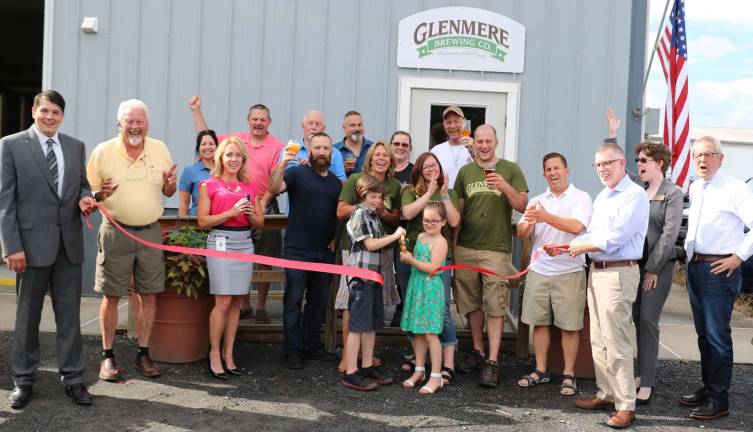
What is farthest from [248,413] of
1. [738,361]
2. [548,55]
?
[548,55]

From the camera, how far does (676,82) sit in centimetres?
877

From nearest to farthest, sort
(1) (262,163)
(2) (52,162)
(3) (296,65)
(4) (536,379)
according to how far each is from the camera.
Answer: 1. (2) (52,162)
2. (4) (536,379)
3. (1) (262,163)
4. (3) (296,65)

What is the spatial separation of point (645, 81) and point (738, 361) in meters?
3.44

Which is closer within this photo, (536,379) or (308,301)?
(536,379)

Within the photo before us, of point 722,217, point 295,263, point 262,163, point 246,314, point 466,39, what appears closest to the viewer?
point 722,217

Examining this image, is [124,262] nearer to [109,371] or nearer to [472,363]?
[109,371]

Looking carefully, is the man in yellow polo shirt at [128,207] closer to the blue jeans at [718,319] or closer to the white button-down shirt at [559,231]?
the white button-down shirt at [559,231]

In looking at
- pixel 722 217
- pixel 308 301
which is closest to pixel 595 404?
pixel 722 217

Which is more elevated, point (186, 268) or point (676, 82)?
point (676, 82)

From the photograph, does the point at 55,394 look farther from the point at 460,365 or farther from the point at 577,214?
the point at 577,214

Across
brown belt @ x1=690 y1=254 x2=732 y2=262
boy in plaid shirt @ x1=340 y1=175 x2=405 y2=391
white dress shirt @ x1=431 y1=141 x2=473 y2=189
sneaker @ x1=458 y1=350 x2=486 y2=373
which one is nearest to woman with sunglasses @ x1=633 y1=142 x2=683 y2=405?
brown belt @ x1=690 y1=254 x2=732 y2=262

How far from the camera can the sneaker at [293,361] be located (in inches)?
212

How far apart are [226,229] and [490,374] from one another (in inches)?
85.9

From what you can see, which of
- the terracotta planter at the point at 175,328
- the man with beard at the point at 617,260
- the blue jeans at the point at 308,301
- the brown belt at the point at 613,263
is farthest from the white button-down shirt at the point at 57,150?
the brown belt at the point at 613,263
